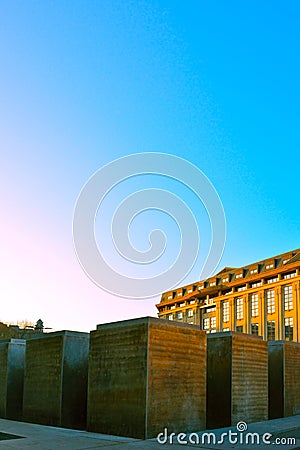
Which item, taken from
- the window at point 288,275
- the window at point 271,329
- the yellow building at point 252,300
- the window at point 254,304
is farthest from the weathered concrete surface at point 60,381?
the window at point 254,304

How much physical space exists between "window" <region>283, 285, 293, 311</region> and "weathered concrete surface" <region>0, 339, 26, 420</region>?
6045 cm

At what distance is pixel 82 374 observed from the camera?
20641mm

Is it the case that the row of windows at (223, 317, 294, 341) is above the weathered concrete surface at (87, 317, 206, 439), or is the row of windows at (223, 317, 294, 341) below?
above

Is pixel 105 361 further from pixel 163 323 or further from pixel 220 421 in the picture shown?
pixel 220 421

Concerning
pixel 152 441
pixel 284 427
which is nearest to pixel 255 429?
pixel 284 427

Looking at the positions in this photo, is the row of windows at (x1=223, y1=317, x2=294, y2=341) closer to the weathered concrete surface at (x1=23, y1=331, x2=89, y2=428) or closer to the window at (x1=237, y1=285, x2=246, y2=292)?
the window at (x1=237, y1=285, x2=246, y2=292)

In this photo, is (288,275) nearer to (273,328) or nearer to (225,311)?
(273,328)

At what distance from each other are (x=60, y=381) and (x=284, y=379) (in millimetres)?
10846

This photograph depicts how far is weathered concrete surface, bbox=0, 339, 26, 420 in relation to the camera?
78.3ft

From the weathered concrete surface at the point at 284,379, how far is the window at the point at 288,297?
179 feet

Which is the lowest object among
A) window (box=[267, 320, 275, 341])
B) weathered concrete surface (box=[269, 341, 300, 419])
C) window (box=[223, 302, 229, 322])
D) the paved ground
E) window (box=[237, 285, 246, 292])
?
the paved ground

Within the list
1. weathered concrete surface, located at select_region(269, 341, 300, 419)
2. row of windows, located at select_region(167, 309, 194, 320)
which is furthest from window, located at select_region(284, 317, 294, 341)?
weathered concrete surface, located at select_region(269, 341, 300, 419)

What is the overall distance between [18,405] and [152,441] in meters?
11.0

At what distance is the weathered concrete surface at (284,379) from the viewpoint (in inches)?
973
